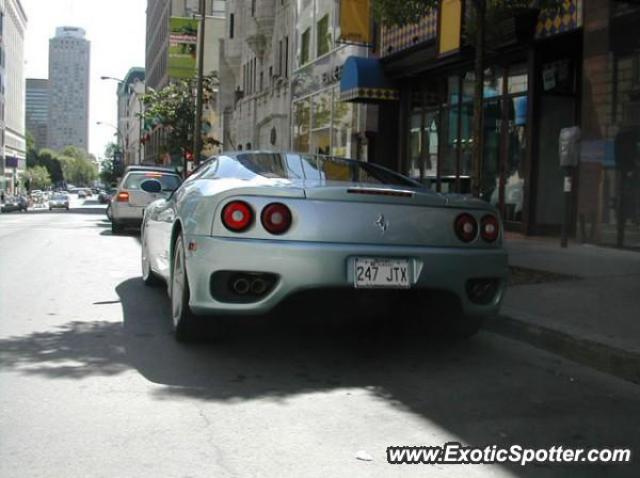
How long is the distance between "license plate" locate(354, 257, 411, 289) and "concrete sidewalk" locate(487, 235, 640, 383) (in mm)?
1485

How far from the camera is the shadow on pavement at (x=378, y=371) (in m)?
3.88

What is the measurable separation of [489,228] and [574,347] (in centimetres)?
109

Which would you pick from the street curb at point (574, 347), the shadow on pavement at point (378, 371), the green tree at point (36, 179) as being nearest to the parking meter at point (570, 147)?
the street curb at point (574, 347)

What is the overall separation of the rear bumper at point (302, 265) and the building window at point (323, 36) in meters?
19.7

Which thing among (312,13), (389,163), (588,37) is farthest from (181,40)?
(588,37)

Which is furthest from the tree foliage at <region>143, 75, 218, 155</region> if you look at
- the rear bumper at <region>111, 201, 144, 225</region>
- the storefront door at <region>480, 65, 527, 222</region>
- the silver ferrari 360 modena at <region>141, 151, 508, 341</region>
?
the silver ferrari 360 modena at <region>141, 151, 508, 341</region>

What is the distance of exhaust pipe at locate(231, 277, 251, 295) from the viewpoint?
4762 millimetres

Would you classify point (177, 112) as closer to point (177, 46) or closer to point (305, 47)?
point (177, 46)

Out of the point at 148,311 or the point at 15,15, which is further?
the point at 15,15

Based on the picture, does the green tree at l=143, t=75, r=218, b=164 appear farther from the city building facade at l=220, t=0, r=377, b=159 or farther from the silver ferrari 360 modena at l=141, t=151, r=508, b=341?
the silver ferrari 360 modena at l=141, t=151, r=508, b=341

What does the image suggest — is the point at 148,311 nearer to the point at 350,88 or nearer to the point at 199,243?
the point at 199,243

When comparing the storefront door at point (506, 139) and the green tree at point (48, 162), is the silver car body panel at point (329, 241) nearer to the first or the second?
the storefront door at point (506, 139)

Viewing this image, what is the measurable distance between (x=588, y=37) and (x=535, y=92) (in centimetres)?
187

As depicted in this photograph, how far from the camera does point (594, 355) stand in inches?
203
